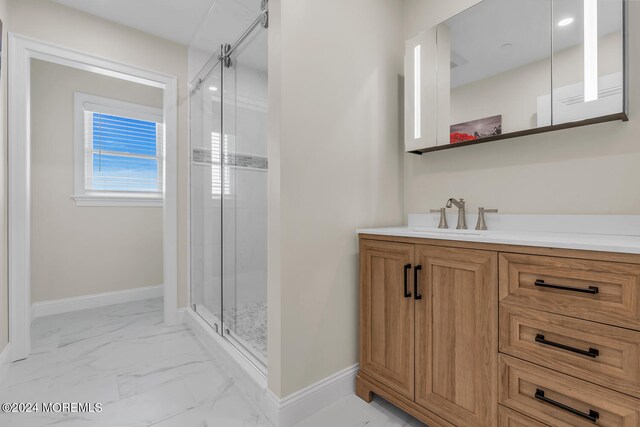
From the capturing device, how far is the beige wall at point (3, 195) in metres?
1.86

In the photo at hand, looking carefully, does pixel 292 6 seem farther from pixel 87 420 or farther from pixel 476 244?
pixel 87 420

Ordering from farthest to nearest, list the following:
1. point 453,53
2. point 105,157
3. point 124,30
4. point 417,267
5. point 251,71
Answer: point 105,157 < point 124,30 < point 251,71 < point 453,53 < point 417,267

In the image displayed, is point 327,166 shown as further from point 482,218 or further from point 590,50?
point 590,50

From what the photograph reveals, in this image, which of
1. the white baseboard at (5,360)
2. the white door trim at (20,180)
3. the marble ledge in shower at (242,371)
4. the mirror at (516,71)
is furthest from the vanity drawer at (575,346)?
the white door trim at (20,180)

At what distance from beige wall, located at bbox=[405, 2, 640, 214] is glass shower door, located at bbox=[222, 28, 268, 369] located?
107cm

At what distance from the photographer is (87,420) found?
141cm

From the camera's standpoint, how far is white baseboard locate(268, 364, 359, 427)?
136cm

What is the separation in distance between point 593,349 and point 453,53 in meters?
1.49

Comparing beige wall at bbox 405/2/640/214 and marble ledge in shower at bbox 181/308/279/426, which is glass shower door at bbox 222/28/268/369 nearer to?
marble ledge in shower at bbox 181/308/279/426

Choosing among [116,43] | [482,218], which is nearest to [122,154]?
[116,43]

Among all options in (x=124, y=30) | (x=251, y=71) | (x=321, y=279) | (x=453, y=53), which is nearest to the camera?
(x=321, y=279)

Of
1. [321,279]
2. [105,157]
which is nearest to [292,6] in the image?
[321,279]

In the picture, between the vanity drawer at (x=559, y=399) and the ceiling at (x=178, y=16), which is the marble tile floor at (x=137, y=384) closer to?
the vanity drawer at (x=559, y=399)

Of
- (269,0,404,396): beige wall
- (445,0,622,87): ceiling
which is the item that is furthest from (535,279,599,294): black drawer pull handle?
(445,0,622,87): ceiling
